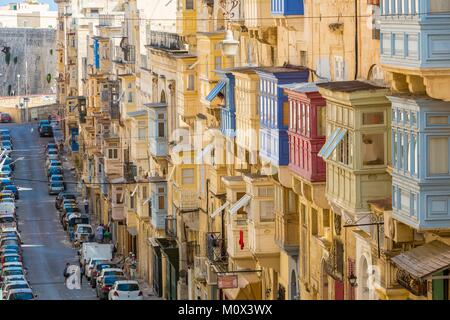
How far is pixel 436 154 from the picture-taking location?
28062mm

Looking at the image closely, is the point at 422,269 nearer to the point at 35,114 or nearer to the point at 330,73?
the point at 330,73

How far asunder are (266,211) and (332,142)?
1006cm

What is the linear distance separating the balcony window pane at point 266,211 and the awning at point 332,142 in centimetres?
881

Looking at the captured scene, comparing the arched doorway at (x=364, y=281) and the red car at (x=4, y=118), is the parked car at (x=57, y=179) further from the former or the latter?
the arched doorway at (x=364, y=281)

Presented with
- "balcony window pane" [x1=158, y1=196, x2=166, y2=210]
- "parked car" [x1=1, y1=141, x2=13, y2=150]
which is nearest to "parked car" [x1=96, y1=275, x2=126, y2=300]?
"balcony window pane" [x1=158, y1=196, x2=166, y2=210]

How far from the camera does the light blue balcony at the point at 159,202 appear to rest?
65.9m

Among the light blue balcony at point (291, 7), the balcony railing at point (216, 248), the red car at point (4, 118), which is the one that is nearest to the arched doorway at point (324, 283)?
the light blue balcony at point (291, 7)

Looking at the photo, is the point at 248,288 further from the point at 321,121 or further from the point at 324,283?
the point at 321,121

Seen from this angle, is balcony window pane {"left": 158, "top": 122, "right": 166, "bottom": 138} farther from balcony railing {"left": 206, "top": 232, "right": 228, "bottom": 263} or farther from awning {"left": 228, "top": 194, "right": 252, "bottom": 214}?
awning {"left": 228, "top": 194, "right": 252, "bottom": 214}

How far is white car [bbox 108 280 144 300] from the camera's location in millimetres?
59016

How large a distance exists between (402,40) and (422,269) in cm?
381

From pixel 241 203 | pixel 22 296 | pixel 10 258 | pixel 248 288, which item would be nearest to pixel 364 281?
pixel 241 203
